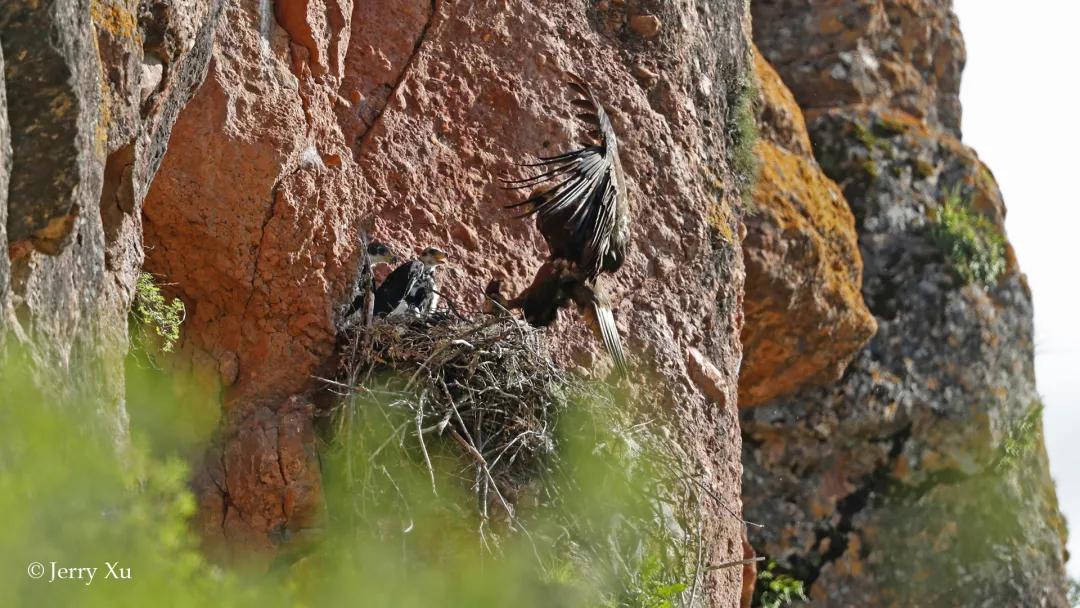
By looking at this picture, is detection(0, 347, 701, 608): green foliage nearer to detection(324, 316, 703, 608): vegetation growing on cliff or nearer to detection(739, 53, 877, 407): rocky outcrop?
detection(324, 316, 703, 608): vegetation growing on cliff

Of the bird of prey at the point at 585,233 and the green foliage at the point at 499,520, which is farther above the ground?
the bird of prey at the point at 585,233

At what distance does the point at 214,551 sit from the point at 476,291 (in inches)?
68.0

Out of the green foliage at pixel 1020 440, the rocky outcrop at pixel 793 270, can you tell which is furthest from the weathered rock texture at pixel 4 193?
the green foliage at pixel 1020 440

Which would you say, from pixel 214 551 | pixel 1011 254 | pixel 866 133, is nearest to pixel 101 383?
pixel 214 551

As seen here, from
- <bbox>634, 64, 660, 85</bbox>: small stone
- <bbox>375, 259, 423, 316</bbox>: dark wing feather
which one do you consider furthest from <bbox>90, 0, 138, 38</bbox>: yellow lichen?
<bbox>634, 64, 660, 85</bbox>: small stone

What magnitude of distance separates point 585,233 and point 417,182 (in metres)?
0.82

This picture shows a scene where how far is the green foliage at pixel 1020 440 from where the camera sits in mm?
9430

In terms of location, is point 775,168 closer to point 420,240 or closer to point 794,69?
point 794,69

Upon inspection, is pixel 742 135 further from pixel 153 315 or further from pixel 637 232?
pixel 153 315

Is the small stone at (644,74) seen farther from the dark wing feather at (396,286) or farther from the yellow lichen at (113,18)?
the yellow lichen at (113,18)

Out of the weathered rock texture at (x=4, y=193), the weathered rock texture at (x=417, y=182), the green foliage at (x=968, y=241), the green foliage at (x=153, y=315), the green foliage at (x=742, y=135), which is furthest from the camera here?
the green foliage at (x=968, y=241)

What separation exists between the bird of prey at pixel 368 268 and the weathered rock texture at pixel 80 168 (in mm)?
1457

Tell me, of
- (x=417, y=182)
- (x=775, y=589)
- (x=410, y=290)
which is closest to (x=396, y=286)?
(x=410, y=290)

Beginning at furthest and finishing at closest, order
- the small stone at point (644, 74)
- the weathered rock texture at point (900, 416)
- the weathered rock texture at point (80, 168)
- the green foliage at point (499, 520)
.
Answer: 1. the weathered rock texture at point (900, 416)
2. the small stone at point (644, 74)
3. the green foliage at point (499, 520)
4. the weathered rock texture at point (80, 168)
